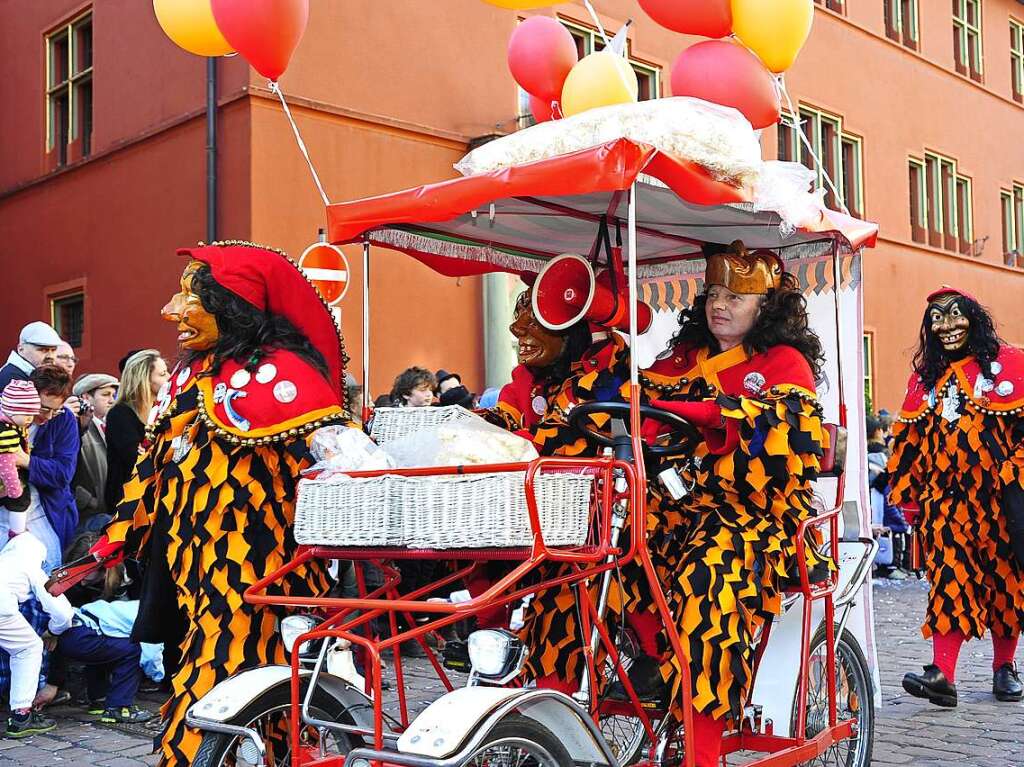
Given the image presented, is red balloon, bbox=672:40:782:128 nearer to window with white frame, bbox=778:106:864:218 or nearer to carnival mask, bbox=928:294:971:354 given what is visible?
carnival mask, bbox=928:294:971:354

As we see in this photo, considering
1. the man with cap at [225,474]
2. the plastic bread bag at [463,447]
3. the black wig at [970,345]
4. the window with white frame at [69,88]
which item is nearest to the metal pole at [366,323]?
the man with cap at [225,474]

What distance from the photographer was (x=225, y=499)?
4074mm

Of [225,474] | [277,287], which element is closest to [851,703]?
[225,474]

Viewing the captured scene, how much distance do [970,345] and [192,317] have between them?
4.15 metres

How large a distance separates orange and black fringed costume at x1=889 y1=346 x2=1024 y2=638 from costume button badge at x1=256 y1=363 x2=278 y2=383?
3.89 meters

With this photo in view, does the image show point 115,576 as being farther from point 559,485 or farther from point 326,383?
point 559,485

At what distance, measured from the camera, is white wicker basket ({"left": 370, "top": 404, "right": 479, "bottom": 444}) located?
3.66 metres

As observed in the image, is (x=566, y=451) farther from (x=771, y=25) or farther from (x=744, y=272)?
(x=771, y=25)

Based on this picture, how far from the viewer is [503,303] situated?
44.8 feet

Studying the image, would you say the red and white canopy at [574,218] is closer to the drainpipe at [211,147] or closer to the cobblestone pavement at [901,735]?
the cobblestone pavement at [901,735]

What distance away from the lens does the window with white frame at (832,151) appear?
1842 centimetres

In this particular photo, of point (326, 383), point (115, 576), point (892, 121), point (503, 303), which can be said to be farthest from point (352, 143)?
point (892, 121)

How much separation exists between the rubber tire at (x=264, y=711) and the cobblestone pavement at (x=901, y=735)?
205 cm

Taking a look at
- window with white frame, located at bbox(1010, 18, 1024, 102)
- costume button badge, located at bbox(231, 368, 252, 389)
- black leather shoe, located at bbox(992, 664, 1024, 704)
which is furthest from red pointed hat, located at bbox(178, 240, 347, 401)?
window with white frame, located at bbox(1010, 18, 1024, 102)
